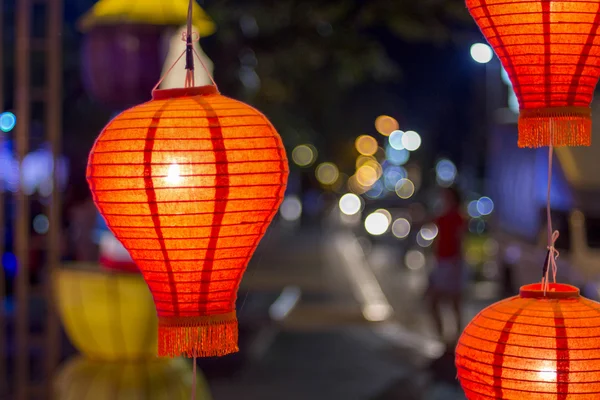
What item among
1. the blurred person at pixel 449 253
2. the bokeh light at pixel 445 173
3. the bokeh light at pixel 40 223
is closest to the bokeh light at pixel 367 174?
the bokeh light at pixel 445 173

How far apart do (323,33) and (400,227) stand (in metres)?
22.3

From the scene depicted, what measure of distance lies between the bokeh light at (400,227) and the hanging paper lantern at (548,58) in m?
26.3

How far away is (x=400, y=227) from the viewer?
30.3 metres

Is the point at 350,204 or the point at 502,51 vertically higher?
the point at 502,51

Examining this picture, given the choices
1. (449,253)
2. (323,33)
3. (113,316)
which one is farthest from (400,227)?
(113,316)

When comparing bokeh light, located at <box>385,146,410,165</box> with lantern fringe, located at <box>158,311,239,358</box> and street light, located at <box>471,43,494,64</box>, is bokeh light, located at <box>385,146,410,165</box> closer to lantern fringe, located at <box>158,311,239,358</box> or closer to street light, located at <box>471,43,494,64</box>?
street light, located at <box>471,43,494,64</box>

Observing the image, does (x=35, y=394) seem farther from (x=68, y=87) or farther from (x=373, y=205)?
(x=373, y=205)

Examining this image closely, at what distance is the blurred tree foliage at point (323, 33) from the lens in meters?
7.91

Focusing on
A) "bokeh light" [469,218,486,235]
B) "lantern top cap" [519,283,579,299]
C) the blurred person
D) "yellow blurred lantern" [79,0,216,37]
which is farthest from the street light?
"bokeh light" [469,218,486,235]

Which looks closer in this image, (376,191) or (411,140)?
(411,140)

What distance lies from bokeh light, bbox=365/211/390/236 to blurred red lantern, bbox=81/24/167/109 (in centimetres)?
2647

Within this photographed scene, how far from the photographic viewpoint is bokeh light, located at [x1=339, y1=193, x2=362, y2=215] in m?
56.2

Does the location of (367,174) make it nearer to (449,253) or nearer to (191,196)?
(449,253)

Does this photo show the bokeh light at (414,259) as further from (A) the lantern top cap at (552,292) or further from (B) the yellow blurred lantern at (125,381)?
(A) the lantern top cap at (552,292)
